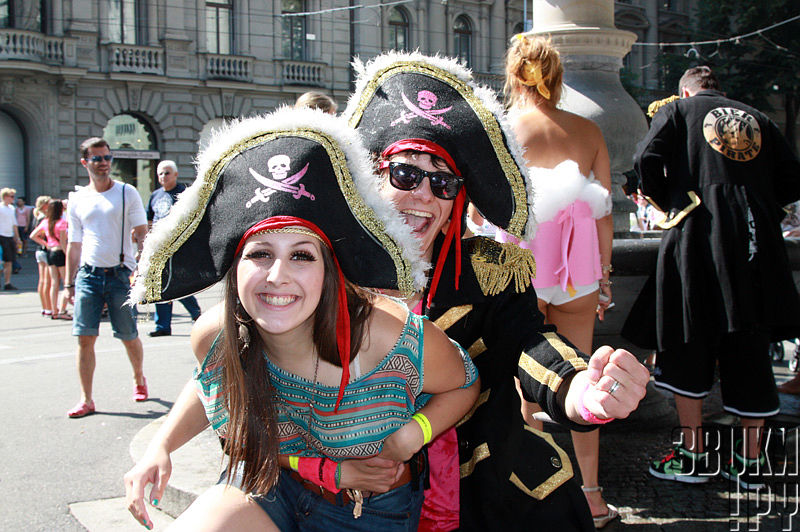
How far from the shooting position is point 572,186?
3646 mm

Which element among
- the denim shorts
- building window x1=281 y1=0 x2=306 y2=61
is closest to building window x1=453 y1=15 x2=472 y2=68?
building window x1=281 y1=0 x2=306 y2=61

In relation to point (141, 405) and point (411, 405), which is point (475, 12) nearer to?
point (141, 405)

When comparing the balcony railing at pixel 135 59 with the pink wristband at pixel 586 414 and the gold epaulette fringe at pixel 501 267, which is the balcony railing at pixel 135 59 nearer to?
the gold epaulette fringe at pixel 501 267

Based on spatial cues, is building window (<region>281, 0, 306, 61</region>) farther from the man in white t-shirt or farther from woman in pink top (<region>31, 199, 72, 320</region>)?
the man in white t-shirt

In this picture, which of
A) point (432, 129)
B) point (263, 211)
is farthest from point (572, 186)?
point (263, 211)

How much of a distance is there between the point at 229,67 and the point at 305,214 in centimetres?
2499

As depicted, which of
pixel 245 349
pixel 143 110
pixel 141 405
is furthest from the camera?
pixel 143 110

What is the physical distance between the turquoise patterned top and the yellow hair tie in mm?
1871

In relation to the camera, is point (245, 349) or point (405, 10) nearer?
point (245, 349)

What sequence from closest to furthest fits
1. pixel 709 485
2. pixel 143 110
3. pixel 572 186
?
pixel 572 186 < pixel 709 485 < pixel 143 110

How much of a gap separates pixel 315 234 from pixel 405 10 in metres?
28.5

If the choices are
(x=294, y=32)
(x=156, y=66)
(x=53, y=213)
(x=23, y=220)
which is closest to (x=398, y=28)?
(x=294, y=32)

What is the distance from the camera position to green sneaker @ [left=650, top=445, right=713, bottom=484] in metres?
3.97

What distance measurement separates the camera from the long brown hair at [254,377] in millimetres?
1988
